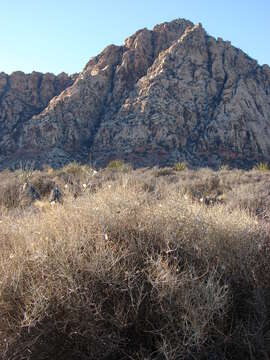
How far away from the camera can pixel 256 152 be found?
30.1 metres

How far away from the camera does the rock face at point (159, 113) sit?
98.7ft

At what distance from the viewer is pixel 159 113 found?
100 feet

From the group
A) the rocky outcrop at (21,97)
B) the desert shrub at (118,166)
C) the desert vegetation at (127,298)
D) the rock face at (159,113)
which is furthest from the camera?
the rocky outcrop at (21,97)

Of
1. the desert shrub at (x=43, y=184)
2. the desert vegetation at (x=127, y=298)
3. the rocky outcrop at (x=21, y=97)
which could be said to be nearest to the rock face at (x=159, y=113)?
the rocky outcrop at (x=21, y=97)

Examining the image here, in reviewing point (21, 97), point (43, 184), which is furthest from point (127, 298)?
point (21, 97)

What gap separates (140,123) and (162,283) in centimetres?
2826

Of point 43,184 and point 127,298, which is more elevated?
point 127,298

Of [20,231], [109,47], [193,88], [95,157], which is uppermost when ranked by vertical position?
[109,47]

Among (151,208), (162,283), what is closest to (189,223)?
(151,208)

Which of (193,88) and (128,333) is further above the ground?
(193,88)

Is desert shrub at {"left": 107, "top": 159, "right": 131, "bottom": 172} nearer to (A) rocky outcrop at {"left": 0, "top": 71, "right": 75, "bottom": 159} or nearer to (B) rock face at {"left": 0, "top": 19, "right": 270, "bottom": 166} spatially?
(B) rock face at {"left": 0, "top": 19, "right": 270, "bottom": 166}

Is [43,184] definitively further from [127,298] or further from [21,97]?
[21,97]

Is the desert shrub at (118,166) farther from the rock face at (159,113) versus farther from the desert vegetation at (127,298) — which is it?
the desert vegetation at (127,298)

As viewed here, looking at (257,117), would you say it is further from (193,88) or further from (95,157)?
(95,157)
